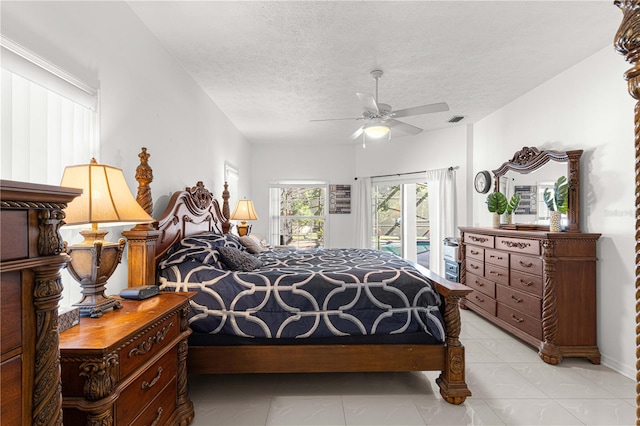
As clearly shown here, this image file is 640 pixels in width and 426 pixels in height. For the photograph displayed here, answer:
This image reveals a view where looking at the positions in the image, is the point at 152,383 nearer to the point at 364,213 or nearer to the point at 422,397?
the point at 422,397

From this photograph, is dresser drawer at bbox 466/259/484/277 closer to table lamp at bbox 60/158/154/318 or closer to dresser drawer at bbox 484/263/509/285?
dresser drawer at bbox 484/263/509/285

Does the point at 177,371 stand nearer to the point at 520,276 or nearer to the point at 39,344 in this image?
the point at 39,344

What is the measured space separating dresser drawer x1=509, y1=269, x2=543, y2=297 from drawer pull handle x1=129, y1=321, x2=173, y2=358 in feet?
10.2

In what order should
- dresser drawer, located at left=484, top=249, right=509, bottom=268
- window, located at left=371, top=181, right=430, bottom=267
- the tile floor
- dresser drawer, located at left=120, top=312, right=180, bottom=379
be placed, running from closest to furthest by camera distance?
dresser drawer, located at left=120, top=312, right=180, bottom=379 < the tile floor < dresser drawer, located at left=484, top=249, right=509, bottom=268 < window, located at left=371, top=181, right=430, bottom=267

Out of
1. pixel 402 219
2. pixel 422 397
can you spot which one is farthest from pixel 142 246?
pixel 402 219

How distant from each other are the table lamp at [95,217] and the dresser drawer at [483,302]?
366cm

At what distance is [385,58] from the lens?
2.92 meters

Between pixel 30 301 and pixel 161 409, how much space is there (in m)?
1.22

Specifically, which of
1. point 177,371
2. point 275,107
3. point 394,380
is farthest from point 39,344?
point 275,107

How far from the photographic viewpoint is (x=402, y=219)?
20.0 ft

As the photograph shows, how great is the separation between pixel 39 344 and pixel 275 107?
152 inches

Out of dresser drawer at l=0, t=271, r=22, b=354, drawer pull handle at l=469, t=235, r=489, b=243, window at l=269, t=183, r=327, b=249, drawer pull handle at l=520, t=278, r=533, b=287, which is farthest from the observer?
window at l=269, t=183, r=327, b=249

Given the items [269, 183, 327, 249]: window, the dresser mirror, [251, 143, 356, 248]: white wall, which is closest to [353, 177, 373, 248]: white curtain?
[251, 143, 356, 248]: white wall

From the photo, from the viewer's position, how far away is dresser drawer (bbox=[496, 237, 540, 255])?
3020 mm
